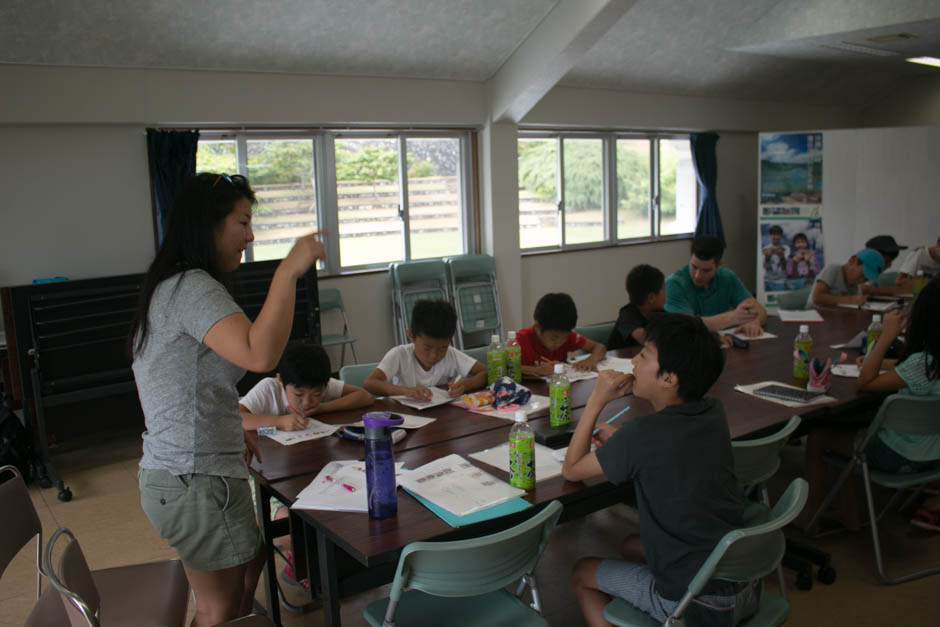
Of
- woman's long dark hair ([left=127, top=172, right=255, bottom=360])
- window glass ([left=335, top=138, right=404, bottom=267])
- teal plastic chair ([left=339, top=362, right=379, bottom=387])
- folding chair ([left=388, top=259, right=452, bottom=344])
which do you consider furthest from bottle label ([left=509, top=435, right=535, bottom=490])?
window glass ([left=335, top=138, right=404, bottom=267])

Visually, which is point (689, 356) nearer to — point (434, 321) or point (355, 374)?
point (434, 321)

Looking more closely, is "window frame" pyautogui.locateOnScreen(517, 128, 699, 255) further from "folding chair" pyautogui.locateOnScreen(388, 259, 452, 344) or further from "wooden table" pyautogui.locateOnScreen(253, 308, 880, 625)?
"wooden table" pyautogui.locateOnScreen(253, 308, 880, 625)

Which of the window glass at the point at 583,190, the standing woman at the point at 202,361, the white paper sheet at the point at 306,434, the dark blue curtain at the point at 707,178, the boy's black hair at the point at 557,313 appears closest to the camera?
the standing woman at the point at 202,361

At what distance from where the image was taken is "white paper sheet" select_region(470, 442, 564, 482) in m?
2.23

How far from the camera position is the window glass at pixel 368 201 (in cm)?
632

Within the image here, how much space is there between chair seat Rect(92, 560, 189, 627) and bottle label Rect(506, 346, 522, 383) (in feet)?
5.00

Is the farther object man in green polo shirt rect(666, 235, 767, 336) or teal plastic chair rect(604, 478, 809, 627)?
man in green polo shirt rect(666, 235, 767, 336)

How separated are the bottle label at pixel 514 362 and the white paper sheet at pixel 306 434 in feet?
2.81

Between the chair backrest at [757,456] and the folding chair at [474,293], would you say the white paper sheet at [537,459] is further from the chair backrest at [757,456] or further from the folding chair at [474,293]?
the folding chair at [474,293]

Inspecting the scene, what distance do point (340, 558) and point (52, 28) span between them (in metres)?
4.02

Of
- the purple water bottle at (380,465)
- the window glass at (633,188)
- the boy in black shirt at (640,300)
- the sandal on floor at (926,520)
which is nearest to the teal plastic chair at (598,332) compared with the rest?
the boy in black shirt at (640,300)

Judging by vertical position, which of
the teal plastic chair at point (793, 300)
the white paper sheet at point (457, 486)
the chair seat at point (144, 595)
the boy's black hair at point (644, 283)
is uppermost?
the boy's black hair at point (644, 283)

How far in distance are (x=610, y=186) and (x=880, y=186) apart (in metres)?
2.83

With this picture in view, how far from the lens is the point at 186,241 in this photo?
174 centimetres
